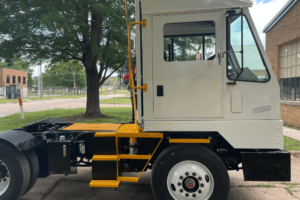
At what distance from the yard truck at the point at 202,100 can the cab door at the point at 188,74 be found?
13mm

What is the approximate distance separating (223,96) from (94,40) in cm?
824

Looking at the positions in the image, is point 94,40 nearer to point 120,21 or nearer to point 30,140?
point 120,21

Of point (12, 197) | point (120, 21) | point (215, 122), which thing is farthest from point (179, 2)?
point (120, 21)

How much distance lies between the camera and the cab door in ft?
10.5

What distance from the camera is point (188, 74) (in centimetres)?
324

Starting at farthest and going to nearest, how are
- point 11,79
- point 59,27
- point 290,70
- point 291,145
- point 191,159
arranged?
point 11,79 → point 290,70 → point 59,27 → point 291,145 → point 191,159

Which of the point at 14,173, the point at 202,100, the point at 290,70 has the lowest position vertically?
the point at 14,173

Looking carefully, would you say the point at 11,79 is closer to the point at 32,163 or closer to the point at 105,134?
the point at 32,163

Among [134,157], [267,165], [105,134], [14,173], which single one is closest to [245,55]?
[267,165]

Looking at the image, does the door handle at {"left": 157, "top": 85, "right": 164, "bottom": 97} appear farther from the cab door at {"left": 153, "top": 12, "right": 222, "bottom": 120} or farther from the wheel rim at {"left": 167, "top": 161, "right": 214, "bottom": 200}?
the wheel rim at {"left": 167, "top": 161, "right": 214, "bottom": 200}

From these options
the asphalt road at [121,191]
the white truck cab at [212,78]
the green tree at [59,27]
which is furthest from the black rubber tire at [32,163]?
the green tree at [59,27]

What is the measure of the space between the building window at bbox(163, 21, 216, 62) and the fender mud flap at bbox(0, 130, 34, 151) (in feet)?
8.01

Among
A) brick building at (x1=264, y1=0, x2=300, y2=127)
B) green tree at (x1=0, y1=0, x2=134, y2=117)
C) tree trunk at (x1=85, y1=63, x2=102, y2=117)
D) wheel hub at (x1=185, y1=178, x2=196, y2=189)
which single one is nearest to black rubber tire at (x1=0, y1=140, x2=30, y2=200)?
wheel hub at (x1=185, y1=178, x2=196, y2=189)

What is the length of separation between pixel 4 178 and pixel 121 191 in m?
1.84
